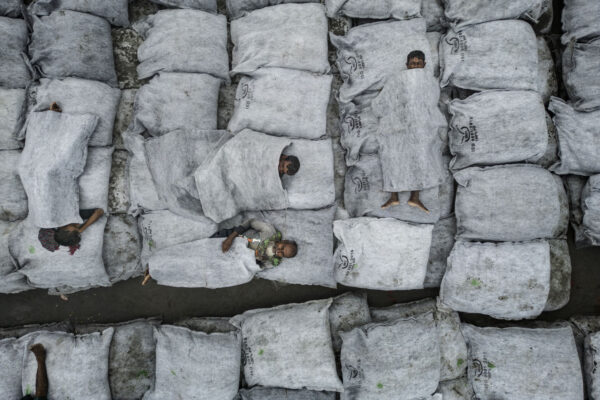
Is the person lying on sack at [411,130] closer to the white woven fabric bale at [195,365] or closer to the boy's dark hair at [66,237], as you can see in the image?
the white woven fabric bale at [195,365]

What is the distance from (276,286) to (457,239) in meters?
1.26

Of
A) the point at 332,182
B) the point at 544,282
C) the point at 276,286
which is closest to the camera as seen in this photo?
the point at 544,282

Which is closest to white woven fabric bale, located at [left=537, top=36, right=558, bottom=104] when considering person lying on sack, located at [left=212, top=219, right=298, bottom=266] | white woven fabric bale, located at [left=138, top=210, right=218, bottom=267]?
person lying on sack, located at [left=212, top=219, right=298, bottom=266]

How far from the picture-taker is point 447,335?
7.44ft

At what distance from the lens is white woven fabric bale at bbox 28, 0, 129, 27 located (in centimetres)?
221

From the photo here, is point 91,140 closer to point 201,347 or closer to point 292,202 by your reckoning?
point 292,202

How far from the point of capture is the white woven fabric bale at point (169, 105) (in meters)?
2.19

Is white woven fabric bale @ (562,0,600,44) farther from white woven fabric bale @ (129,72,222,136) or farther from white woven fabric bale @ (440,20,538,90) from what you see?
white woven fabric bale @ (129,72,222,136)

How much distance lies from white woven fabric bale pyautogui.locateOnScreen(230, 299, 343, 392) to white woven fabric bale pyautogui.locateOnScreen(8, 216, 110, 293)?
41.1 inches

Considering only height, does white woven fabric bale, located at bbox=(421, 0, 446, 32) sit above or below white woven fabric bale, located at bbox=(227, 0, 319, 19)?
below

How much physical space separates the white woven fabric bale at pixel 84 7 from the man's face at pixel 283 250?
1.84 metres

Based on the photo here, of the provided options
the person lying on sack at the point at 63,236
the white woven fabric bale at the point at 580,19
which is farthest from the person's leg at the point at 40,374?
the white woven fabric bale at the point at 580,19

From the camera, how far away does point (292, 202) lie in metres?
2.22

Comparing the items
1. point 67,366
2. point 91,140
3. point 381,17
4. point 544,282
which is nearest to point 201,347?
point 67,366
